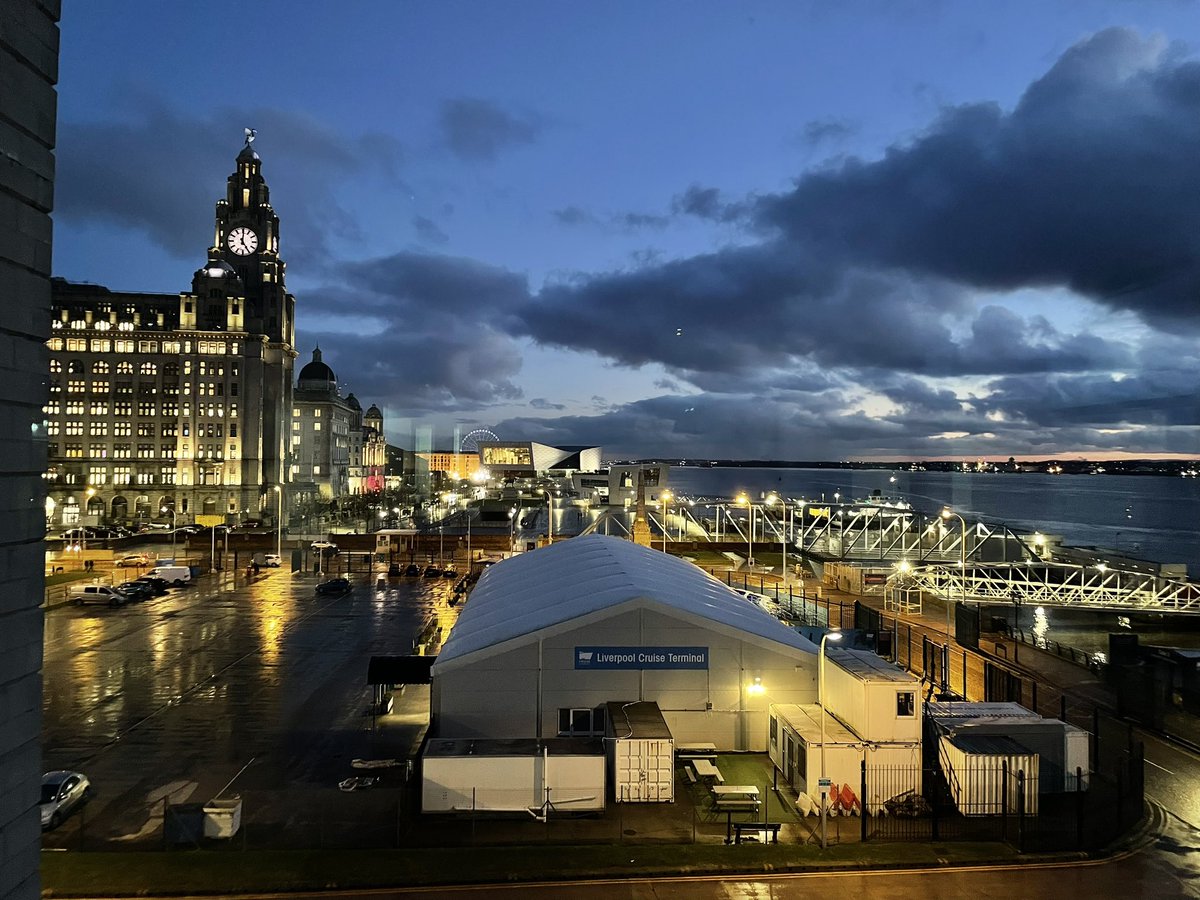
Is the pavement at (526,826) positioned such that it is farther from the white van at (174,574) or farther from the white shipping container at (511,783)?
the white van at (174,574)

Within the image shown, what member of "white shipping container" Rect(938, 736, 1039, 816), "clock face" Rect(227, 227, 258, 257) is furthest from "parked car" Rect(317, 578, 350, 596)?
"clock face" Rect(227, 227, 258, 257)

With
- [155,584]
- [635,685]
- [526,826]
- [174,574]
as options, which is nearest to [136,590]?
[155,584]

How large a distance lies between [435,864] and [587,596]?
1045 centimetres

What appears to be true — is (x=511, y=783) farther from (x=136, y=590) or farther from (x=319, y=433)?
(x=319, y=433)

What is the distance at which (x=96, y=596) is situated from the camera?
49594mm

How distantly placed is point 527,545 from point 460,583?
15.9m

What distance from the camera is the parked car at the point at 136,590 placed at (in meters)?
51.1

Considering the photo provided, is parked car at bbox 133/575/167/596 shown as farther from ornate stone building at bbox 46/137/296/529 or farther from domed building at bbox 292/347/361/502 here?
domed building at bbox 292/347/361/502

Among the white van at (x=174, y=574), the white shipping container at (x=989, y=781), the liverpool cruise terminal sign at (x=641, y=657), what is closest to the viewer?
the white shipping container at (x=989, y=781)

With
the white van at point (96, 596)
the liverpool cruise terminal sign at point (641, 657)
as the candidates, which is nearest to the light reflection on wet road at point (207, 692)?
the white van at point (96, 596)

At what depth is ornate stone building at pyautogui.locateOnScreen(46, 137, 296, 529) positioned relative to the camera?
116812mm

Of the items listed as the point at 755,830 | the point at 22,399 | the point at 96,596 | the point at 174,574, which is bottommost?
the point at 755,830

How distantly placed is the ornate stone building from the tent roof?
95739 millimetres

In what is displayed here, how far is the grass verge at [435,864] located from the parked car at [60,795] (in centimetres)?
240
